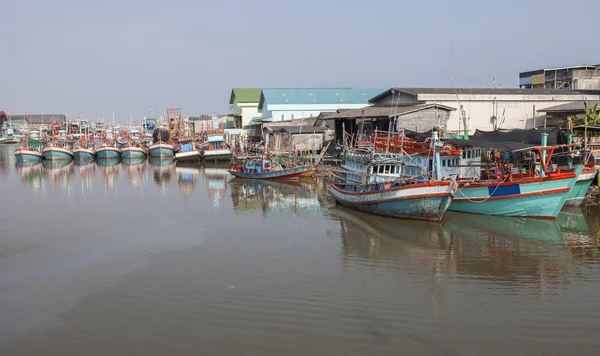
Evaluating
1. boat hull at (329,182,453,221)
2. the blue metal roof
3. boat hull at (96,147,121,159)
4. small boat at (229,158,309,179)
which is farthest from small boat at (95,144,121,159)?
boat hull at (329,182,453,221)

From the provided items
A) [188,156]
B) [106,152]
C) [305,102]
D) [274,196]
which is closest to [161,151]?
[188,156]

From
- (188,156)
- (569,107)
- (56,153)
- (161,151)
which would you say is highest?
(569,107)

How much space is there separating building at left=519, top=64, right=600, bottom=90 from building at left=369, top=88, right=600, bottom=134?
6.44m

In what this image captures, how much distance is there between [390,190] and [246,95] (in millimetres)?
42757

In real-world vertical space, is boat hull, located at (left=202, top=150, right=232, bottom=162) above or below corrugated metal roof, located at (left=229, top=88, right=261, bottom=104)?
below

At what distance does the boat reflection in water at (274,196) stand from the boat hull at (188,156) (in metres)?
13.8

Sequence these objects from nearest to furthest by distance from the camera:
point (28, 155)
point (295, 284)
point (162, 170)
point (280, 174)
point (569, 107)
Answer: point (295, 284)
point (569, 107)
point (280, 174)
point (162, 170)
point (28, 155)

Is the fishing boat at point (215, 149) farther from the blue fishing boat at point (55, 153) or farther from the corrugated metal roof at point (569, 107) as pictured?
the corrugated metal roof at point (569, 107)

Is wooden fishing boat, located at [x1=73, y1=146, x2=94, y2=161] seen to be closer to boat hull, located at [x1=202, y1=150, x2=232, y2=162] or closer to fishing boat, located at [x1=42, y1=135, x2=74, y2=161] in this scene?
fishing boat, located at [x1=42, y1=135, x2=74, y2=161]

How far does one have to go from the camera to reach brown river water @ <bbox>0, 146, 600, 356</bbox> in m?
9.45

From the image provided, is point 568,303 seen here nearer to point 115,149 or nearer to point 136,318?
point 136,318

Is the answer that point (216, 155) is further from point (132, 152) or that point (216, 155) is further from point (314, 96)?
point (314, 96)

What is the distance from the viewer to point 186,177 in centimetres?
3612

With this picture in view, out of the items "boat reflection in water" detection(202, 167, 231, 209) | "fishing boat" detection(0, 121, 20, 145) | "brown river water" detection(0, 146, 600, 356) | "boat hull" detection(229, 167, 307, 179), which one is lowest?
"brown river water" detection(0, 146, 600, 356)
